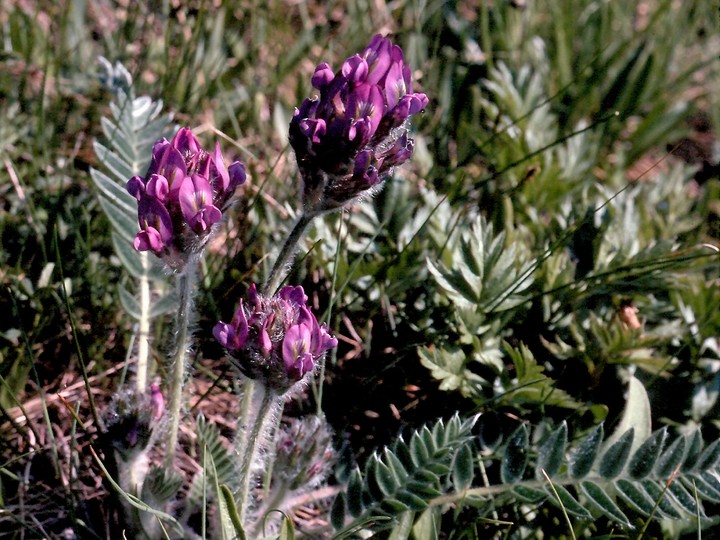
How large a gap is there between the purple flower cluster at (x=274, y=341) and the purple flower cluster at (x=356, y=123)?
274 millimetres

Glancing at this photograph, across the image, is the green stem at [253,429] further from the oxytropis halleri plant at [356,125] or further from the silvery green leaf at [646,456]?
the silvery green leaf at [646,456]

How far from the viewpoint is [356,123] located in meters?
1.60

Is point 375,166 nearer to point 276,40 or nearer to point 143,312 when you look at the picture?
point 143,312

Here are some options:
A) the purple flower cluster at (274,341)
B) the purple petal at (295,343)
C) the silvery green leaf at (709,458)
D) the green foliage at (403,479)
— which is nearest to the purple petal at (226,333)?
the purple flower cluster at (274,341)

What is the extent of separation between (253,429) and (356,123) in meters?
0.71

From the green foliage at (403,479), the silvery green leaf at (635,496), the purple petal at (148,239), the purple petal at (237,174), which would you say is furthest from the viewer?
the silvery green leaf at (635,496)

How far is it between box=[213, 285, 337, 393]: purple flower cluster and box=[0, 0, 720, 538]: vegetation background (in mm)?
451

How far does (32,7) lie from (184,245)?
287cm

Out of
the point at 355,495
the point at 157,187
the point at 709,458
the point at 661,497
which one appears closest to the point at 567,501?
the point at 661,497

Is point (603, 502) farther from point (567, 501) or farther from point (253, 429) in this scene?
point (253, 429)

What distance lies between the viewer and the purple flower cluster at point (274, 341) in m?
1.63

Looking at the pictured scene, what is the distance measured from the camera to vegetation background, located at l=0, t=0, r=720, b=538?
2.28 meters

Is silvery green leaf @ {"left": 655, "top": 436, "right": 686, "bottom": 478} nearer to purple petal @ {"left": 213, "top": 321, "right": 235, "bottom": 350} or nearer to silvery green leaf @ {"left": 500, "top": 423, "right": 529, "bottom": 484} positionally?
silvery green leaf @ {"left": 500, "top": 423, "right": 529, "bottom": 484}

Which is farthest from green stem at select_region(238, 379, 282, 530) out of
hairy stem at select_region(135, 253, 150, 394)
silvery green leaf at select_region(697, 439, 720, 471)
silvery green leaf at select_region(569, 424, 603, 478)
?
silvery green leaf at select_region(697, 439, 720, 471)
